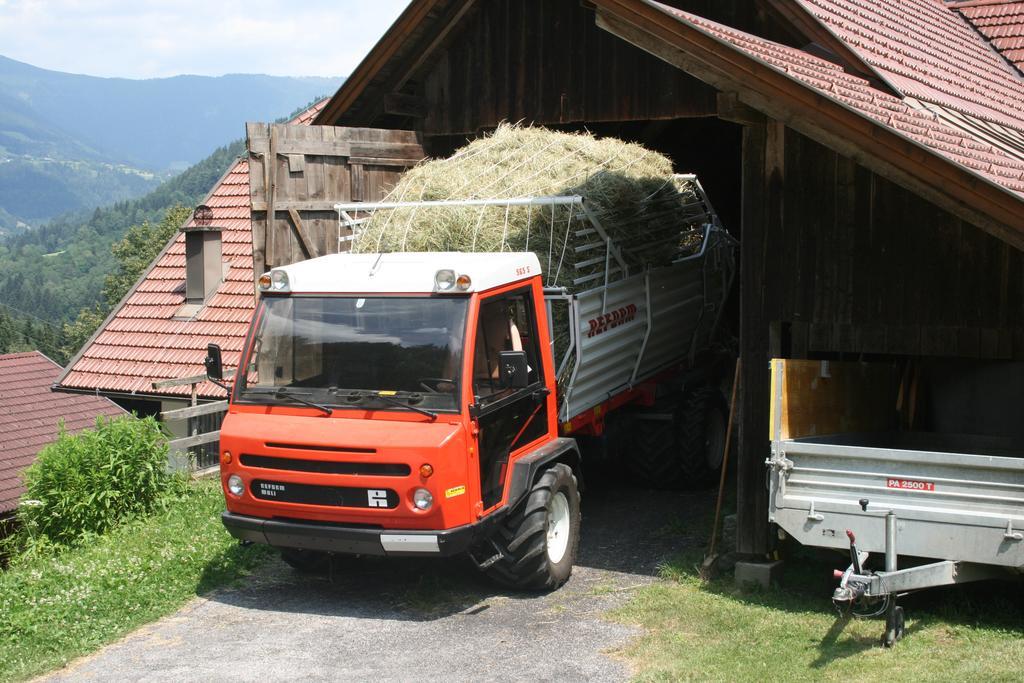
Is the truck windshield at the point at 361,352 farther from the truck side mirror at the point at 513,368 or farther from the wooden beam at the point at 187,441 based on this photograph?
the wooden beam at the point at 187,441

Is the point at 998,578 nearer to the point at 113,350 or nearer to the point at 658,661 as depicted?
the point at 658,661

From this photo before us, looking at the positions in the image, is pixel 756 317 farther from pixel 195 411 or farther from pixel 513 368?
pixel 195 411

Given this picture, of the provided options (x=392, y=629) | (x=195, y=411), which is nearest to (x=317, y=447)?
(x=392, y=629)

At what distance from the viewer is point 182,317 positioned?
18344 millimetres

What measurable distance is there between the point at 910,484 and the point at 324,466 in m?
3.89

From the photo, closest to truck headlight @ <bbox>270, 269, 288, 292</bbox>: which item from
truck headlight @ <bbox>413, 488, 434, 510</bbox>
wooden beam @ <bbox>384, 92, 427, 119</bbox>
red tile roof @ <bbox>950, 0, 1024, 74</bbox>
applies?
truck headlight @ <bbox>413, 488, 434, 510</bbox>

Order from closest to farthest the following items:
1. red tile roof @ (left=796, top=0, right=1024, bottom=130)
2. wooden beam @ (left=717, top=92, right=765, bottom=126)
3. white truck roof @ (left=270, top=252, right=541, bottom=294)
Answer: white truck roof @ (left=270, top=252, right=541, bottom=294), wooden beam @ (left=717, top=92, right=765, bottom=126), red tile roof @ (left=796, top=0, right=1024, bottom=130)

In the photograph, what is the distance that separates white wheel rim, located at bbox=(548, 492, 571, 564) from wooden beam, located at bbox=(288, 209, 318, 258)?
159 inches

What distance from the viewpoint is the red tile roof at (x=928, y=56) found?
10.5 m

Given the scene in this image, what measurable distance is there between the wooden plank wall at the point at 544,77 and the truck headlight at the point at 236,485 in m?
6.23

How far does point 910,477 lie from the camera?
724 cm

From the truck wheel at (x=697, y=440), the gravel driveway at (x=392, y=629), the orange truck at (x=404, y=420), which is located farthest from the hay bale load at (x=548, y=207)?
the gravel driveway at (x=392, y=629)

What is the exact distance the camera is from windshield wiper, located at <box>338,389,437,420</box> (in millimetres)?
7441

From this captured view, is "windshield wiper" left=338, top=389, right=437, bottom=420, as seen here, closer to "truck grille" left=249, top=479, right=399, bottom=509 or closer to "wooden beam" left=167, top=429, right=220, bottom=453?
"truck grille" left=249, top=479, right=399, bottom=509
